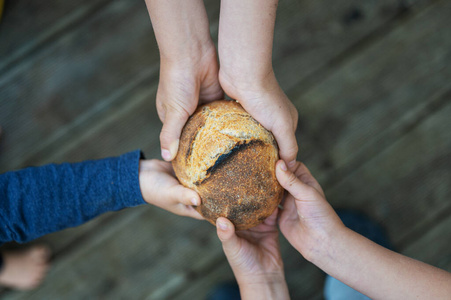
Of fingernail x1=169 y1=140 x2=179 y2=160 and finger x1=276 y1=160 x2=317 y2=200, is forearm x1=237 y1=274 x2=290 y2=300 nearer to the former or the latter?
finger x1=276 y1=160 x2=317 y2=200

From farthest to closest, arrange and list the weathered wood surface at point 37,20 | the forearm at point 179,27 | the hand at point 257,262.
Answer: the weathered wood surface at point 37,20 → the hand at point 257,262 → the forearm at point 179,27

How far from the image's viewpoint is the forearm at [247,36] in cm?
107

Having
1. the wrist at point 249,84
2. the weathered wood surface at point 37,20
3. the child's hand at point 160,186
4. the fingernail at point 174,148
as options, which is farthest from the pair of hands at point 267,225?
the weathered wood surface at point 37,20

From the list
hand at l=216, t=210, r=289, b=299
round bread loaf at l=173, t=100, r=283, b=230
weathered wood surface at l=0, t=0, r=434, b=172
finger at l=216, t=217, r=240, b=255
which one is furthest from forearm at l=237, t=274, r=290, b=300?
weathered wood surface at l=0, t=0, r=434, b=172

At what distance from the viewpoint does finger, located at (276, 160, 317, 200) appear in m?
1.08

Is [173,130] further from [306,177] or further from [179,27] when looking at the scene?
[306,177]

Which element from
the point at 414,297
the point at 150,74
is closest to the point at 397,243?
the point at 414,297

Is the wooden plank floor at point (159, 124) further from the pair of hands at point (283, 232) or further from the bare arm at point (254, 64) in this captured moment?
the bare arm at point (254, 64)

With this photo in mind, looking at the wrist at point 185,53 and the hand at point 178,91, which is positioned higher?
the wrist at point 185,53

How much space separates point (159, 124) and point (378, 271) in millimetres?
1187

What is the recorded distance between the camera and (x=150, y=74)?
1.75 m

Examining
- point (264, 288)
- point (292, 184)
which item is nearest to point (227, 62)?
point (292, 184)

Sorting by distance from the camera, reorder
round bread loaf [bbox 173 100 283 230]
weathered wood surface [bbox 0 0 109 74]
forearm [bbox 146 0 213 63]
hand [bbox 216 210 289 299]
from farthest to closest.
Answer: weathered wood surface [bbox 0 0 109 74] < hand [bbox 216 210 289 299] < forearm [bbox 146 0 213 63] < round bread loaf [bbox 173 100 283 230]

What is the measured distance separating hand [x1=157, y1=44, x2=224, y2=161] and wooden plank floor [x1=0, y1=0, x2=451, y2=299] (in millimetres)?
562
